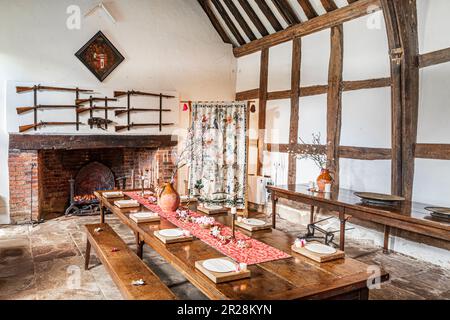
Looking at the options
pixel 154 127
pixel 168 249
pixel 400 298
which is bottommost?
pixel 400 298

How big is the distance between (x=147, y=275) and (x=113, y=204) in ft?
5.12

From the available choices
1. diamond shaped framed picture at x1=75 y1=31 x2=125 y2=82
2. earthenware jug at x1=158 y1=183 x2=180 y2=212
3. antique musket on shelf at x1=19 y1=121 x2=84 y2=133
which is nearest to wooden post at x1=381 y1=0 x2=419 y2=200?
earthenware jug at x1=158 y1=183 x2=180 y2=212

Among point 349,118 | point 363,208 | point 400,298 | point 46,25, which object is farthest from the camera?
point 46,25

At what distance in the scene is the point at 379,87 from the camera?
4652 millimetres

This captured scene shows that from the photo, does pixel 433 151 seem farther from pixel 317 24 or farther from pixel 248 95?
pixel 248 95

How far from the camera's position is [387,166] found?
15.0 ft

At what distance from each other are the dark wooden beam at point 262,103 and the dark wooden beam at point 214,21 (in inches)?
38.9

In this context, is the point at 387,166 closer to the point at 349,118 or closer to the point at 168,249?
the point at 349,118

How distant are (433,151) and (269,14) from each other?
3.40 meters

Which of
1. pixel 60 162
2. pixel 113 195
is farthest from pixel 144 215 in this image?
pixel 60 162

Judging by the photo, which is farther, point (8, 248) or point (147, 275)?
point (8, 248)

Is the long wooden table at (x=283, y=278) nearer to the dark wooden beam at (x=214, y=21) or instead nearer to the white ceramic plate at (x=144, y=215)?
the white ceramic plate at (x=144, y=215)

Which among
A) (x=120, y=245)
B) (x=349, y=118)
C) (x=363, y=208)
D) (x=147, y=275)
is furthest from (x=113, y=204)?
(x=349, y=118)

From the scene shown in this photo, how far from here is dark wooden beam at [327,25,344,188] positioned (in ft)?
16.9
